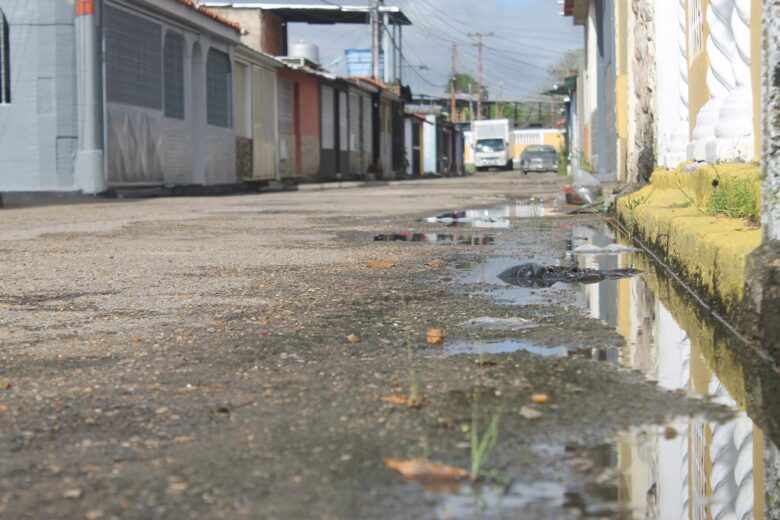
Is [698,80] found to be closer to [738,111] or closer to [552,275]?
[738,111]

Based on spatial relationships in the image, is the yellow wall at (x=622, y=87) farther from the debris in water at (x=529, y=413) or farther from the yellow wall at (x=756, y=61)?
the debris in water at (x=529, y=413)

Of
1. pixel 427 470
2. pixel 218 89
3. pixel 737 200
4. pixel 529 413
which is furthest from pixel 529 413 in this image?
pixel 218 89

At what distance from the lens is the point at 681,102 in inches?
447

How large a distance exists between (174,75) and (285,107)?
34.1 feet

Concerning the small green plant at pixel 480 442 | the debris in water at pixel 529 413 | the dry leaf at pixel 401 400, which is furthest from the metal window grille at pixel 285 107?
the small green plant at pixel 480 442

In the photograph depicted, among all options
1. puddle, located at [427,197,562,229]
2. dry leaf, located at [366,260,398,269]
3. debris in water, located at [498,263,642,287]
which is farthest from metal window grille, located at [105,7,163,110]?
debris in water, located at [498,263,642,287]

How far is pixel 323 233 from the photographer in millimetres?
9766

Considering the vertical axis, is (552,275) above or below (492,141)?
below

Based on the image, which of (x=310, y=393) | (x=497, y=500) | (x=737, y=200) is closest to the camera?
(x=497, y=500)

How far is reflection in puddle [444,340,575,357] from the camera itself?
362 centimetres

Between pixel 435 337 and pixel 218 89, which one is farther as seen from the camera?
pixel 218 89

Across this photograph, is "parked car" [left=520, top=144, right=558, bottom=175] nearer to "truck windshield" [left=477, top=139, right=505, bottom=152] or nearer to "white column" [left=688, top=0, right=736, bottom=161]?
"truck windshield" [left=477, top=139, right=505, bottom=152]

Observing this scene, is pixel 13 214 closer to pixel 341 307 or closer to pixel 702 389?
pixel 341 307

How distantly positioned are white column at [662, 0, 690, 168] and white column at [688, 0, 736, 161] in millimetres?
1963
